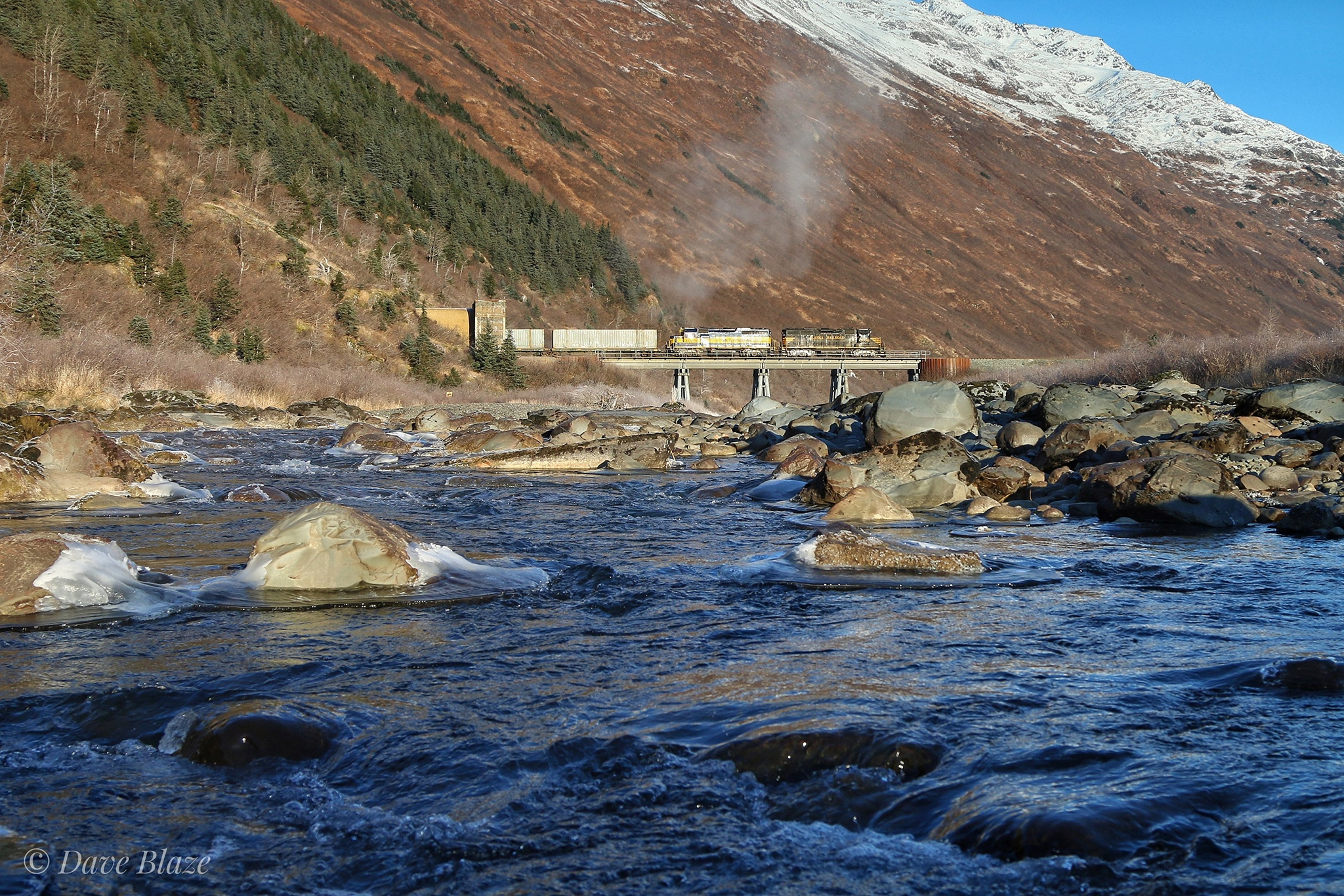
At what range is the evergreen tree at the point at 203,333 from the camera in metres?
39.6

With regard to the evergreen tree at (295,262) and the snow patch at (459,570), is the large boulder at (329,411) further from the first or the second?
the snow patch at (459,570)

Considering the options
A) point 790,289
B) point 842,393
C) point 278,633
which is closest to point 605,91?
point 790,289

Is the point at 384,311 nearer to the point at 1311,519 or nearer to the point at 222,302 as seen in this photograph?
the point at 222,302

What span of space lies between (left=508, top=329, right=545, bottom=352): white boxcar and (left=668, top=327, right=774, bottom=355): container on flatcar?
713 centimetres

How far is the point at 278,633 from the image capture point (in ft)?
21.4

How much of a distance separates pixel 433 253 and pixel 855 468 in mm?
52994

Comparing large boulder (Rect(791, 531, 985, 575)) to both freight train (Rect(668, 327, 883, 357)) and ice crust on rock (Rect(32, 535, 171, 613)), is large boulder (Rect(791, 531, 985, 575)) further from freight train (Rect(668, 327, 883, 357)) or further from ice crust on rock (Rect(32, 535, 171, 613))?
freight train (Rect(668, 327, 883, 357))

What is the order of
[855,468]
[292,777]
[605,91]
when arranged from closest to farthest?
[292,777]
[855,468]
[605,91]

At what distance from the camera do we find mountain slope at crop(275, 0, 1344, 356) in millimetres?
89562

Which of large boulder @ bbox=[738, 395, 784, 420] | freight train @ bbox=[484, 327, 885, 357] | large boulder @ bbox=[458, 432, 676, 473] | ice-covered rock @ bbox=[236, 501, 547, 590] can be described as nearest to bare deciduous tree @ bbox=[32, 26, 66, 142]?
freight train @ bbox=[484, 327, 885, 357]

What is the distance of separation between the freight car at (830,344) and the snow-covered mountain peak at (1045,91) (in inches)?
3347

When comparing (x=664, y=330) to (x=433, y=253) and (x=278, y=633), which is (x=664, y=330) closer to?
(x=433, y=253)

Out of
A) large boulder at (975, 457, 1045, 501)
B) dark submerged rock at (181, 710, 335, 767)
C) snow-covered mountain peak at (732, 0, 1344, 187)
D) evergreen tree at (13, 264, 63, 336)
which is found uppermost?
snow-covered mountain peak at (732, 0, 1344, 187)

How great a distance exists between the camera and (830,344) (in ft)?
205
